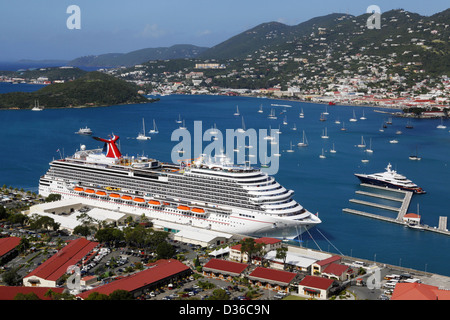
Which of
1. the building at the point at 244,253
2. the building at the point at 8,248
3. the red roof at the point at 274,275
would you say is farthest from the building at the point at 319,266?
the building at the point at 8,248

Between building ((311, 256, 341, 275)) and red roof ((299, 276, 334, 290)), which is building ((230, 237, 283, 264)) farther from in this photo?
red roof ((299, 276, 334, 290))

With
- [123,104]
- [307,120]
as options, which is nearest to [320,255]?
[307,120]

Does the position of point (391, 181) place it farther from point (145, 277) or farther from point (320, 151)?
point (145, 277)

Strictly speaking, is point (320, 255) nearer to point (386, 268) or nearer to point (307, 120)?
point (386, 268)

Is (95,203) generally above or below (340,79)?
below

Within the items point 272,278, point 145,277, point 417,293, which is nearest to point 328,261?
point 272,278

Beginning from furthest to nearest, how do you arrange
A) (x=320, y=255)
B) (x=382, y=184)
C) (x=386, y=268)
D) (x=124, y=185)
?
(x=382, y=184) → (x=124, y=185) → (x=320, y=255) → (x=386, y=268)

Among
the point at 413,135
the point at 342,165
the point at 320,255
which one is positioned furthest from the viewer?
the point at 413,135

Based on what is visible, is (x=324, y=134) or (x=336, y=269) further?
(x=324, y=134)
